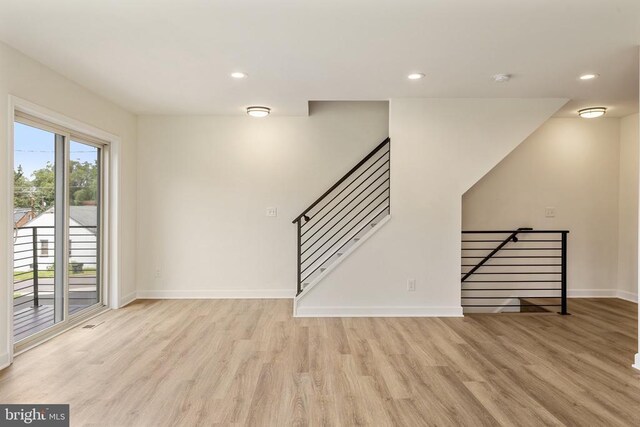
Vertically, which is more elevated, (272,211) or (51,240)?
(272,211)

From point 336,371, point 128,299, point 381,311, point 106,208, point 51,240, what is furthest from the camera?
point 128,299

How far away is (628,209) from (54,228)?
23.8 ft

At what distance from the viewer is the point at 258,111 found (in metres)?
5.11

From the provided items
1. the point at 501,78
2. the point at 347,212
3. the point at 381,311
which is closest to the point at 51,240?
the point at 347,212

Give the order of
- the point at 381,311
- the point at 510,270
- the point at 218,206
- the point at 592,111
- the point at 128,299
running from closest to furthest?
the point at 381,311 < the point at 592,111 < the point at 128,299 < the point at 218,206 < the point at 510,270

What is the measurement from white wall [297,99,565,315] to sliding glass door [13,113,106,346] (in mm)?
2536

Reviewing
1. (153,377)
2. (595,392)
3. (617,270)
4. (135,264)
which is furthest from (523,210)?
(135,264)

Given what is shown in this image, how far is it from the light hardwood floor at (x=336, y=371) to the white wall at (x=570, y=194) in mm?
1479

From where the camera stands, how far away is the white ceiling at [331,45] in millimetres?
2613

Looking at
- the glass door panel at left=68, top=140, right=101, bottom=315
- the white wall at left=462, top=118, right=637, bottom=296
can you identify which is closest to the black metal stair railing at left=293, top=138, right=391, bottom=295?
the white wall at left=462, top=118, right=637, bottom=296

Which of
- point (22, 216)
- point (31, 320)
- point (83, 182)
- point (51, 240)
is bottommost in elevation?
point (31, 320)

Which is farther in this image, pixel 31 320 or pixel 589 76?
pixel 589 76

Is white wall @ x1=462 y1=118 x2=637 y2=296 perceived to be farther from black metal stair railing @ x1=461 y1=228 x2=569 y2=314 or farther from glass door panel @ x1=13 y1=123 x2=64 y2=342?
glass door panel @ x1=13 y1=123 x2=64 y2=342

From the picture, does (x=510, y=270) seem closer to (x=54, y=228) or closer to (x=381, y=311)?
(x=381, y=311)
